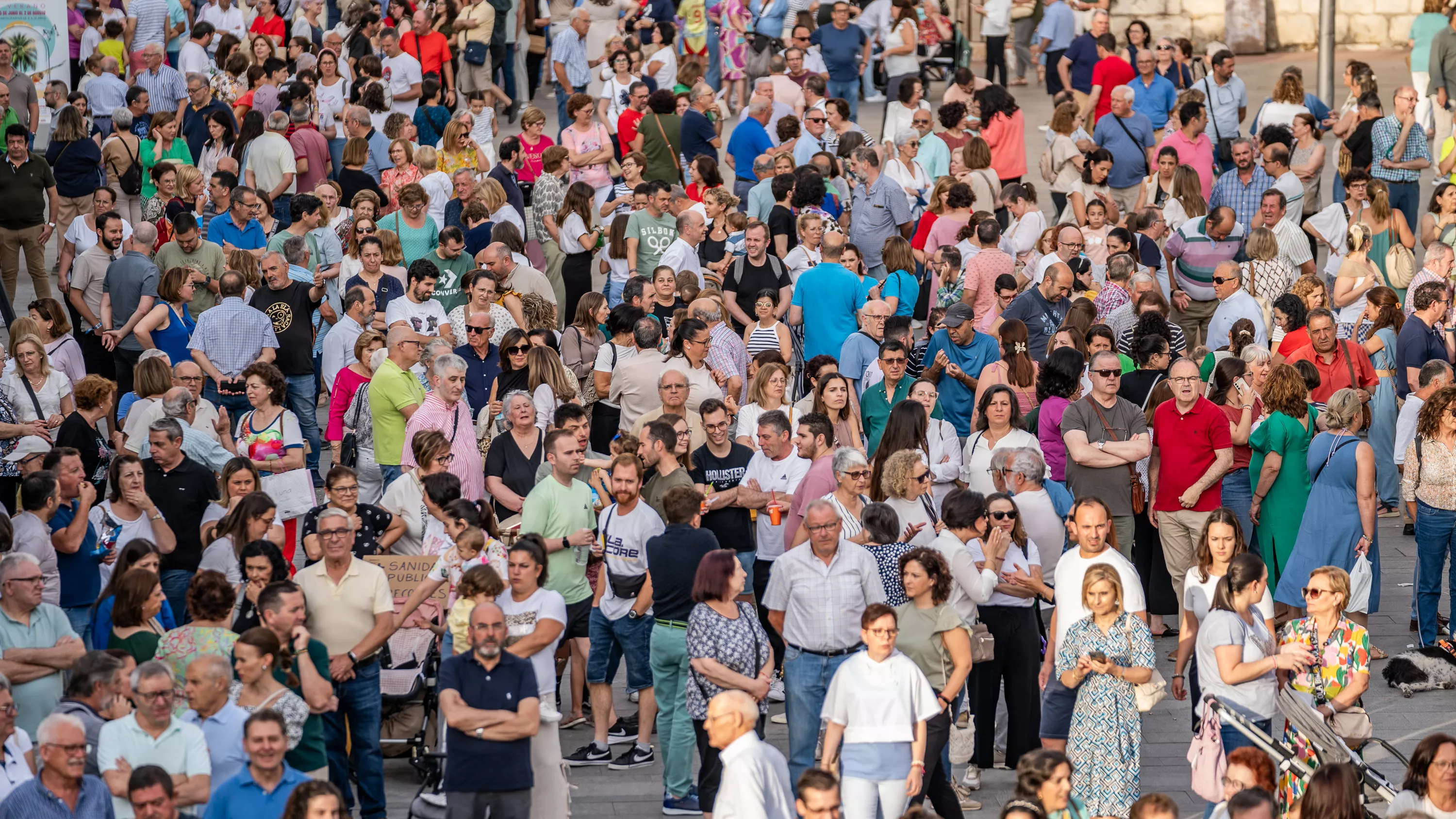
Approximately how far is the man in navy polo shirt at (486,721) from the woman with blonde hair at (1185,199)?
8.64 m

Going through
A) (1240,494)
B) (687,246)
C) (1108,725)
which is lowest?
(1108,725)

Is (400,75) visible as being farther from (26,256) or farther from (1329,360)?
(1329,360)

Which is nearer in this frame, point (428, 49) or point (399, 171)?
point (399, 171)

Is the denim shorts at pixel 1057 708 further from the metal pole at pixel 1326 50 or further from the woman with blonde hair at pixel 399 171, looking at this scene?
the metal pole at pixel 1326 50

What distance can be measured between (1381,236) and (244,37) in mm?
12819

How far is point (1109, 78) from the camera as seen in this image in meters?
19.1

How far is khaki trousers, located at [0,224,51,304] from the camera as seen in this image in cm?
1552

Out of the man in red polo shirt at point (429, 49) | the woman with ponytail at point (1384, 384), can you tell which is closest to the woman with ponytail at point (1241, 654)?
the woman with ponytail at point (1384, 384)

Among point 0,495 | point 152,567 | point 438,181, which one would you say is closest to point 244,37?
point 438,181

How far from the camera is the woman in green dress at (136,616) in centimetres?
784

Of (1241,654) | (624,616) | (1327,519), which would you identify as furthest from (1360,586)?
(624,616)

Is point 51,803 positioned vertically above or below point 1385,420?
below

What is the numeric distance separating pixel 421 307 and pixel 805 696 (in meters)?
4.92

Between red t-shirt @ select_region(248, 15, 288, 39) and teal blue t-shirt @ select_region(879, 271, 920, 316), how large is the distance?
34.3 ft
